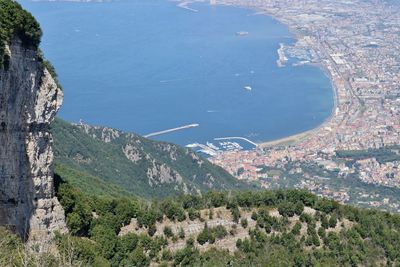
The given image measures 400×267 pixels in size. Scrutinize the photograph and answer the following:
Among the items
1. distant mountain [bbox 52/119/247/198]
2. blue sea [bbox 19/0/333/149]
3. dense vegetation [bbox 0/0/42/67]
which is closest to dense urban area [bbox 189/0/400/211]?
blue sea [bbox 19/0/333/149]

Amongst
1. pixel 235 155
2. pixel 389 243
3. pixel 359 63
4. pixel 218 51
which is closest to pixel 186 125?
pixel 235 155

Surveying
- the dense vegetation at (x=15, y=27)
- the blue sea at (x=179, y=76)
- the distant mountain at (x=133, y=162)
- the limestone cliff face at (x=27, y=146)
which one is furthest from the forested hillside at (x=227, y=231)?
the blue sea at (x=179, y=76)

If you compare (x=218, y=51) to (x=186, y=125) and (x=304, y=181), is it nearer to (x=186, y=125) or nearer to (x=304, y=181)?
(x=186, y=125)

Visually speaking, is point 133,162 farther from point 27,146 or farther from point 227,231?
point 27,146

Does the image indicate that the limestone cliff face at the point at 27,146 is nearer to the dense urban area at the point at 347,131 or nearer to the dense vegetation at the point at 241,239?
the dense vegetation at the point at 241,239

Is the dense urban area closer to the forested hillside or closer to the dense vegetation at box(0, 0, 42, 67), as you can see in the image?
the forested hillside

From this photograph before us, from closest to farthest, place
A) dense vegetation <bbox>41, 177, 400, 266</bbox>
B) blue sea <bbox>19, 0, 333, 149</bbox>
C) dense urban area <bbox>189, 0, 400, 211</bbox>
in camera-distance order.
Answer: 1. dense vegetation <bbox>41, 177, 400, 266</bbox>
2. dense urban area <bbox>189, 0, 400, 211</bbox>
3. blue sea <bbox>19, 0, 333, 149</bbox>
